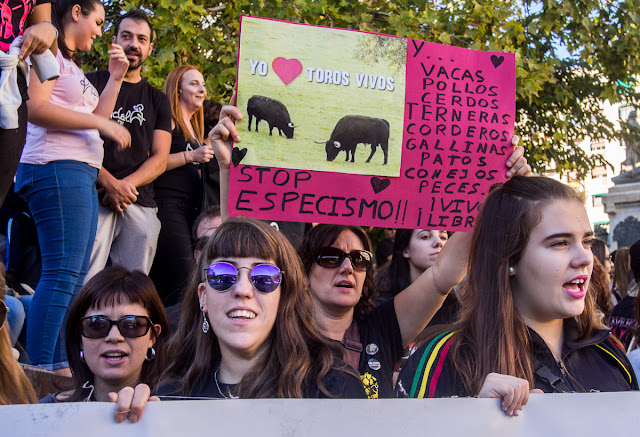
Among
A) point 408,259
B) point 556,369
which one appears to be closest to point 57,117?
point 408,259

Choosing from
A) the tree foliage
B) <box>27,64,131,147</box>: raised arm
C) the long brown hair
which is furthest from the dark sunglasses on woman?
the long brown hair

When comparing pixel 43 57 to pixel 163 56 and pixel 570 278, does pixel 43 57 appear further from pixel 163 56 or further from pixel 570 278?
pixel 163 56

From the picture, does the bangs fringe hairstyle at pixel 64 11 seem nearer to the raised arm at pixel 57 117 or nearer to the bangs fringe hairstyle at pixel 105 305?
the raised arm at pixel 57 117

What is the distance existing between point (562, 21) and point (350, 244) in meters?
7.34

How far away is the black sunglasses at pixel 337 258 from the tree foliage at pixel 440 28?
3.67 meters

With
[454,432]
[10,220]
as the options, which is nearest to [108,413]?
[454,432]

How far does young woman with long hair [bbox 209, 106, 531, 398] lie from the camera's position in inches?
133

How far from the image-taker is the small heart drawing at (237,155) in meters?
3.32

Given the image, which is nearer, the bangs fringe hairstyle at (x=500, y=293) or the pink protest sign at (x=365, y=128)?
the bangs fringe hairstyle at (x=500, y=293)

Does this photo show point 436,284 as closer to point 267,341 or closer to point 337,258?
point 337,258

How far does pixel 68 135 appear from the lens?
402 centimetres

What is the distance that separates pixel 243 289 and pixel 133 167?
7.54 ft

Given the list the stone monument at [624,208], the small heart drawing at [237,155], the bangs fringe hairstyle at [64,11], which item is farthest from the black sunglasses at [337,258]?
the stone monument at [624,208]

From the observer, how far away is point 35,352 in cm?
375
